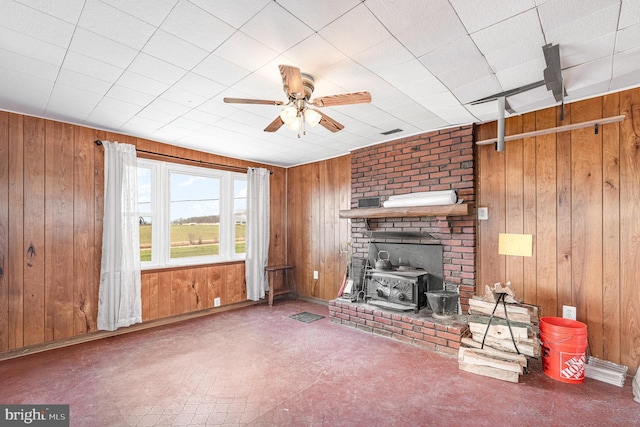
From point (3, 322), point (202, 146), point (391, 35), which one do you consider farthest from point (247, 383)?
point (202, 146)

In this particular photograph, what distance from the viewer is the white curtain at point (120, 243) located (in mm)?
3598

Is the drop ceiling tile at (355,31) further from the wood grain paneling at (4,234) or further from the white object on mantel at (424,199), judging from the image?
the wood grain paneling at (4,234)

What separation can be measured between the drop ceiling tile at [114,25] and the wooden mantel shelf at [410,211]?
118 inches

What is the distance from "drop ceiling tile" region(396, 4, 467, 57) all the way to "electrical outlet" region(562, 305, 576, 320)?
2.72m

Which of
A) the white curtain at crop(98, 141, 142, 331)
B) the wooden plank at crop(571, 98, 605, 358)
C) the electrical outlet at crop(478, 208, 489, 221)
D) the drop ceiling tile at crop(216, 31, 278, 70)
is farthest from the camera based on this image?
the white curtain at crop(98, 141, 142, 331)

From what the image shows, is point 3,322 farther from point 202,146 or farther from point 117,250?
point 202,146

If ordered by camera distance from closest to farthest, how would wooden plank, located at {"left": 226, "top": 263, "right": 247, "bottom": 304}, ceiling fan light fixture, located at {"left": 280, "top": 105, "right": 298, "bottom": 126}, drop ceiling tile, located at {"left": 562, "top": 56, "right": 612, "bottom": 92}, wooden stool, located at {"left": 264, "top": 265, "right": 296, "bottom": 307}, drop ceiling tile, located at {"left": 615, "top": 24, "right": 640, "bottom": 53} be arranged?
drop ceiling tile, located at {"left": 615, "top": 24, "right": 640, "bottom": 53}, drop ceiling tile, located at {"left": 562, "top": 56, "right": 612, "bottom": 92}, ceiling fan light fixture, located at {"left": 280, "top": 105, "right": 298, "bottom": 126}, wooden plank, located at {"left": 226, "top": 263, "right": 247, "bottom": 304}, wooden stool, located at {"left": 264, "top": 265, "right": 296, "bottom": 307}

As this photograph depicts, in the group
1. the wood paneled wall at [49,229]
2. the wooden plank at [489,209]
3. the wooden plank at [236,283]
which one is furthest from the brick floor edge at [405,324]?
the wood paneled wall at [49,229]

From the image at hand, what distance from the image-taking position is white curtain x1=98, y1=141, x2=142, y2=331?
3.60 metres

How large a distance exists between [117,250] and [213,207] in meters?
1.57

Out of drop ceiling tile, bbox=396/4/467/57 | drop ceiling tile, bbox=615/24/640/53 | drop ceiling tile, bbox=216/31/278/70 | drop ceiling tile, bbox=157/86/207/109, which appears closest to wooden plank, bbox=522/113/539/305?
drop ceiling tile, bbox=615/24/640/53

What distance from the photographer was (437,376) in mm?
2672

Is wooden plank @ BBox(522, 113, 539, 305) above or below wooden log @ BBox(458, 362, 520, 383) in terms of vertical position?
above

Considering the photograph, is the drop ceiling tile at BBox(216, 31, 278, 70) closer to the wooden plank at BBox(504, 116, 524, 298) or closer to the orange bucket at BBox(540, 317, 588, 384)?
the wooden plank at BBox(504, 116, 524, 298)
